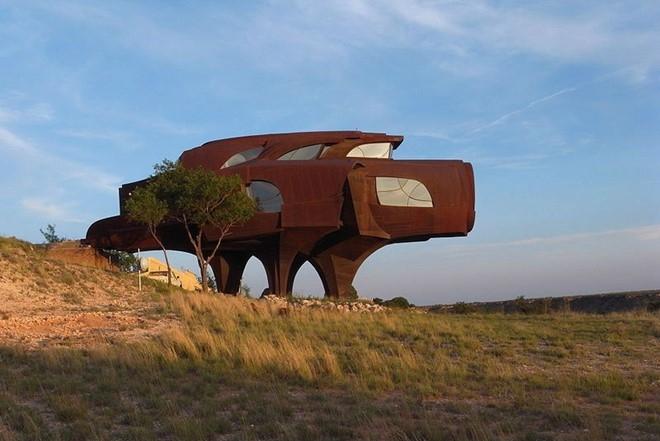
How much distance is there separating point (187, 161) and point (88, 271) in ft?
50.9

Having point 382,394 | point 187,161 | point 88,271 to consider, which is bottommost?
point 382,394

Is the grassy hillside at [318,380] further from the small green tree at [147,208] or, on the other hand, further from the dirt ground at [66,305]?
the small green tree at [147,208]

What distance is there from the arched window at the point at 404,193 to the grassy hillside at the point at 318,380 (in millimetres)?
24544

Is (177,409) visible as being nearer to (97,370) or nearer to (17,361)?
(97,370)

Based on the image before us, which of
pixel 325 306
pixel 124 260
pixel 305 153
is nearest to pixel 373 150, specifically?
pixel 305 153

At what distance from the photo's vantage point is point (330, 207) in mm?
41000

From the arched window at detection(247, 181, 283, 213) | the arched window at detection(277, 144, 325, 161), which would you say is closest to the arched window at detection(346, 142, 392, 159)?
the arched window at detection(277, 144, 325, 161)

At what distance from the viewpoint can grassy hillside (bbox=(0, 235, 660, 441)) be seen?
6.89 metres

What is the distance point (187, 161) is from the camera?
1887 inches

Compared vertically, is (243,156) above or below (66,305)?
above

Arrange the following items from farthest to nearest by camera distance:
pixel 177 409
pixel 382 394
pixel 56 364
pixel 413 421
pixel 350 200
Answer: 1. pixel 350 200
2. pixel 56 364
3. pixel 382 394
4. pixel 177 409
5. pixel 413 421

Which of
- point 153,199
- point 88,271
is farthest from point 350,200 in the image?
point 88,271

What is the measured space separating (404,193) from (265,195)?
8.85m

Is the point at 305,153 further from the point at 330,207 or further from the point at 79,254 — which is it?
the point at 79,254
